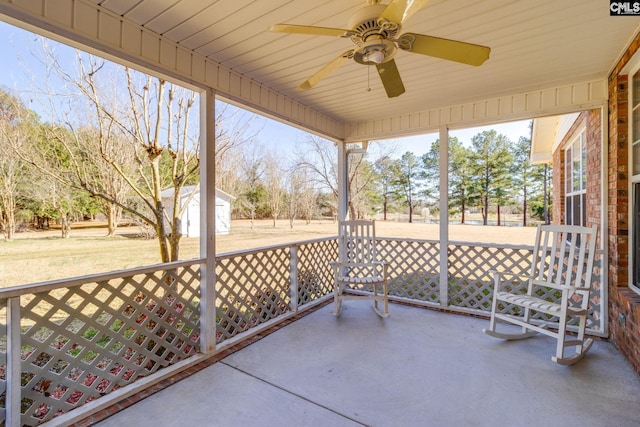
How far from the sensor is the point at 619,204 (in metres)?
2.76

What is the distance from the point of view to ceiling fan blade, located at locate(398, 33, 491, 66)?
155 centimetres

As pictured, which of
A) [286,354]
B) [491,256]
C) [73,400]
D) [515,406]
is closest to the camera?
[515,406]

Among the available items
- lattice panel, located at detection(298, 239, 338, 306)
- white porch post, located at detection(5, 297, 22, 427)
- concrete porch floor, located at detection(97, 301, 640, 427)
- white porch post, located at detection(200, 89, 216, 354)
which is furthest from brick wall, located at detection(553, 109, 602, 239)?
white porch post, located at detection(5, 297, 22, 427)

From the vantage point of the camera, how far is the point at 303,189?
31.3 feet

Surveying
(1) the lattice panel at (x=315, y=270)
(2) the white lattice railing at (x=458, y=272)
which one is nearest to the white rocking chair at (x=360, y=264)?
(1) the lattice panel at (x=315, y=270)

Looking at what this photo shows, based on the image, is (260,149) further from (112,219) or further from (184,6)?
(184,6)

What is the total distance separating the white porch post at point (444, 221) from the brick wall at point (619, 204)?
1587 mm

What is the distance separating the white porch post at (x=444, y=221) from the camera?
13.1 ft

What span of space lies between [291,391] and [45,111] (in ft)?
13.0

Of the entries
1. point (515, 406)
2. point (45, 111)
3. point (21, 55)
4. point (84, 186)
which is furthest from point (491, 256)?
point (21, 55)

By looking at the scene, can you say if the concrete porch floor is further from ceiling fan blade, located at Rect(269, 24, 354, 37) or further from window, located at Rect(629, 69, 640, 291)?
ceiling fan blade, located at Rect(269, 24, 354, 37)

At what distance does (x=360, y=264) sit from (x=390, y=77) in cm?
255

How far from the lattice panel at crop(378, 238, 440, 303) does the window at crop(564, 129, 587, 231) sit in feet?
6.56

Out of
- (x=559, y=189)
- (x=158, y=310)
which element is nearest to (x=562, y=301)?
(x=158, y=310)
